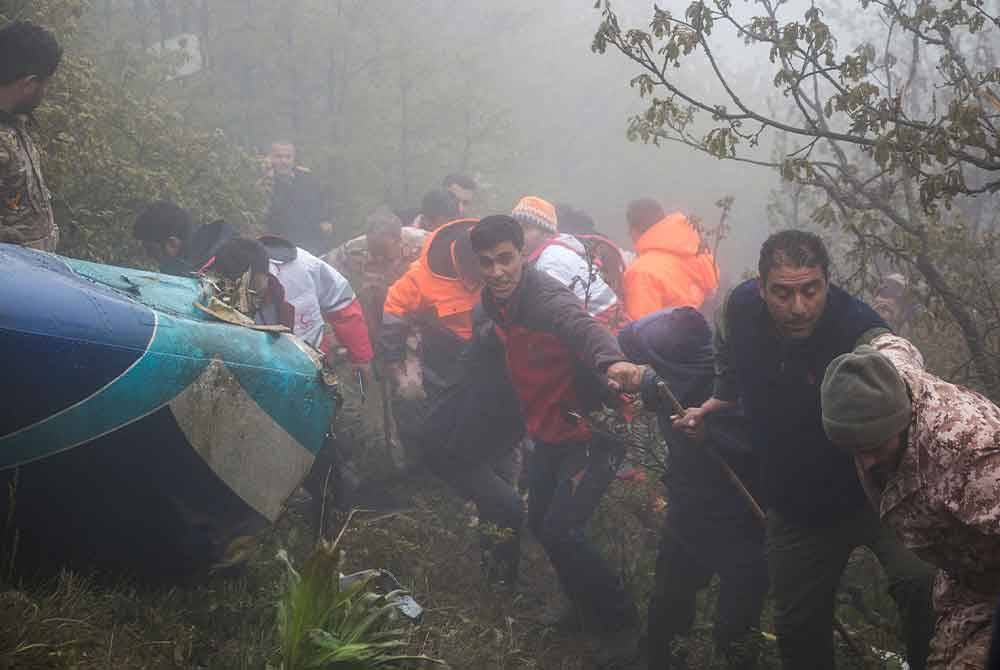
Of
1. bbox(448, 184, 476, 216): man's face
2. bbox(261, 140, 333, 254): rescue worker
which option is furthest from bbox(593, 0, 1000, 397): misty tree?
bbox(261, 140, 333, 254): rescue worker

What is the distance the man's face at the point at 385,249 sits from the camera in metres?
7.41

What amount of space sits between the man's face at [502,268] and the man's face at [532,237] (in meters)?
2.32

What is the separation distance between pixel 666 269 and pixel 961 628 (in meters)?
4.59

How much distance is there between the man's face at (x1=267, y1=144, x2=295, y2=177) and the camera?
10141 mm

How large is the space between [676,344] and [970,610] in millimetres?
1957

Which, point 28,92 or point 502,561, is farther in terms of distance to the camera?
point 502,561

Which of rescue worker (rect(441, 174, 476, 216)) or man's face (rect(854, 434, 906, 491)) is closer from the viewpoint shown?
man's face (rect(854, 434, 906, 491))

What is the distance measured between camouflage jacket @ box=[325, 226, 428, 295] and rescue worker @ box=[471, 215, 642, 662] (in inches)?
111

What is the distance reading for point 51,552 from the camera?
3574mm

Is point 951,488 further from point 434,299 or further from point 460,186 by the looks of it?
point 460,186

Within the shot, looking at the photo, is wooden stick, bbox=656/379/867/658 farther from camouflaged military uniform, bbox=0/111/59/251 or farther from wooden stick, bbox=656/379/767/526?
camouflaged military uniform, bbox=0/111/59/251

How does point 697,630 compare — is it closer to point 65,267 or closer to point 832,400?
point 832,400

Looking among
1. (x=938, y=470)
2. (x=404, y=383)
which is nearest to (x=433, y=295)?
(x=404, y=383)

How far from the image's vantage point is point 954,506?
2.38 meters
